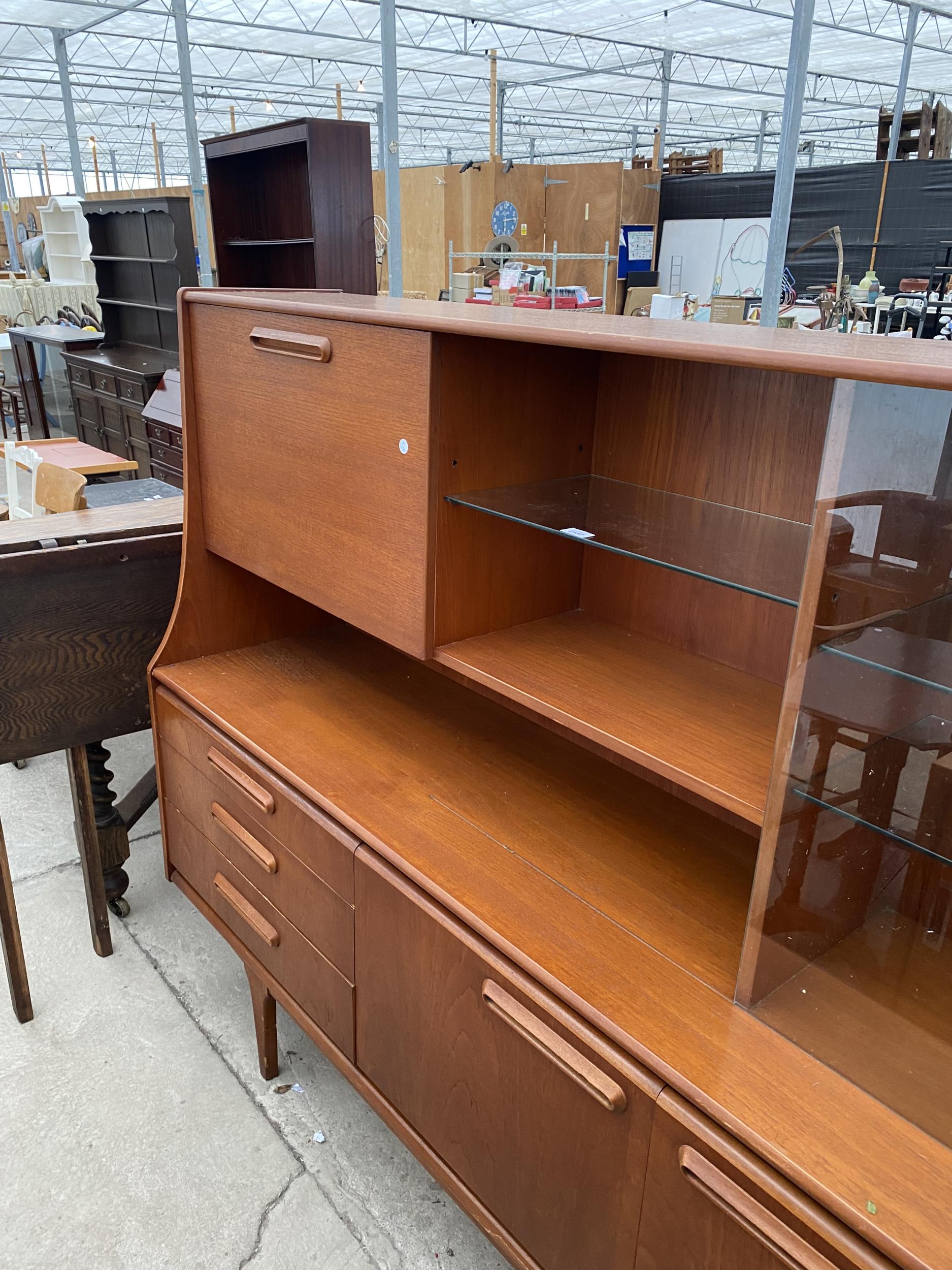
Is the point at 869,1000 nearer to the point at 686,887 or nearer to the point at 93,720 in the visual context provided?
the point at 686,887

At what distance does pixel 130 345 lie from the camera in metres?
6.97

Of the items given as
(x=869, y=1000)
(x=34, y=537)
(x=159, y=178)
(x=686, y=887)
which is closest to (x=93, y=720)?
(x=34, y=537)

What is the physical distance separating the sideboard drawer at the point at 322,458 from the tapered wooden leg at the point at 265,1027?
2.60 ft

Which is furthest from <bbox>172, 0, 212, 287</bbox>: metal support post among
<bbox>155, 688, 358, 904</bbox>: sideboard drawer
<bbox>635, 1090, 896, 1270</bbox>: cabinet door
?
<bbox>635, 1090, 896, 1270</bbox>: cabinet door

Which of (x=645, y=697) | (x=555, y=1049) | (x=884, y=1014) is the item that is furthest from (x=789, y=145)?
(x=555, y=1049)

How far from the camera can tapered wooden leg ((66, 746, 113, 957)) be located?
2.06 metres

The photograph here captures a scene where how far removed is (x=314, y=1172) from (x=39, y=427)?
733cm

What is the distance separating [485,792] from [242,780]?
46cm

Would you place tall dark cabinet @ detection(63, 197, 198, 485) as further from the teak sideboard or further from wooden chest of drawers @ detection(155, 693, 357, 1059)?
the teak sideboard

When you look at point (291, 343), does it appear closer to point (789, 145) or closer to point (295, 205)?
point (295, 205)

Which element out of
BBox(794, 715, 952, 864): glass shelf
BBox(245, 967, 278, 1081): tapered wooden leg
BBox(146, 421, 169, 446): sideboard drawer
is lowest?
BBox(245, 967, 278, 1081): tapered wooden leg

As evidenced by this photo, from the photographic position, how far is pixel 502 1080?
1.18 meters

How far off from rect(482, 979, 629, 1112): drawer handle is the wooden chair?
210cm

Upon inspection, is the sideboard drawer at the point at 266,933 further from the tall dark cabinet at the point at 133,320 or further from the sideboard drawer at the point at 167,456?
the tall dark cabinet at the point at 133,320
